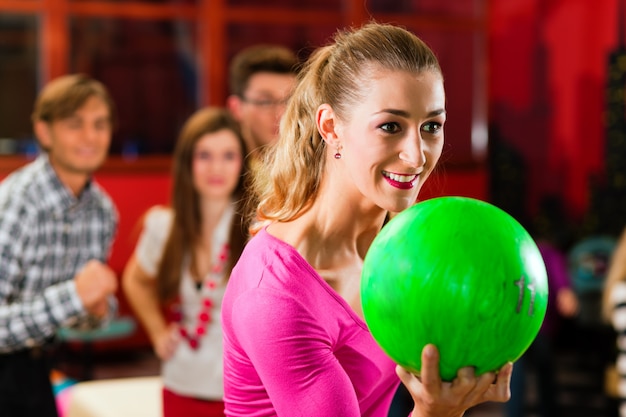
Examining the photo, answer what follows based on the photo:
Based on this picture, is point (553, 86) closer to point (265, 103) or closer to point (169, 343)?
point (265, 103)

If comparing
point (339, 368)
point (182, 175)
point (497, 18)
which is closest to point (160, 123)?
point (497, 18)

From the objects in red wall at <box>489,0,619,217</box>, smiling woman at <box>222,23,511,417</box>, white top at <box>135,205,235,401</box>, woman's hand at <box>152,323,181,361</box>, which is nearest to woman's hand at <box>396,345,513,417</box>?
smiling woman at <box>222,23,511,417</box>

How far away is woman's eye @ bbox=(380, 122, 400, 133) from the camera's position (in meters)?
1.44

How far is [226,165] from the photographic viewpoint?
→ 305 centimetres

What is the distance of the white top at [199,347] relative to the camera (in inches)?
111

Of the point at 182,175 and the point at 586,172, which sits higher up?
the point at 182,175

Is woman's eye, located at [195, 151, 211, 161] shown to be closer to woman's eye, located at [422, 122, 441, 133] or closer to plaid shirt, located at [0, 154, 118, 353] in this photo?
plaid shirt, located at [0, 154, 118, 353]

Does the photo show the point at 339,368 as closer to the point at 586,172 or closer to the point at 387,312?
the point at 387,312

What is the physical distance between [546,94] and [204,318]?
5557 mm

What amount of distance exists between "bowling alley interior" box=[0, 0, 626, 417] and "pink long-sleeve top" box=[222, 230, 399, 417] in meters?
4.37

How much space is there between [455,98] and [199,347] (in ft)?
19.3

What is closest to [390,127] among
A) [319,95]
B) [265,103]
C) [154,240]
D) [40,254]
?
[319,95]

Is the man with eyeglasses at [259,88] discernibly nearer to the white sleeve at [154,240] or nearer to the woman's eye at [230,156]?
the woman's eye at [230,156]

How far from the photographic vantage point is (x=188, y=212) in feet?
10.1
